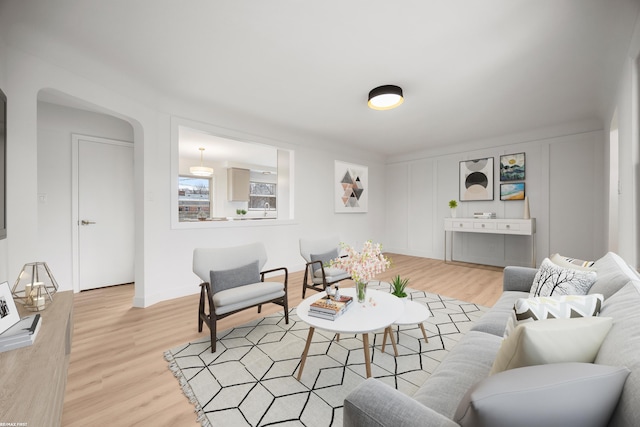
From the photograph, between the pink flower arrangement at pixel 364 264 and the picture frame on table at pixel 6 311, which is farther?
the pink flower arrangement at pixel 364 264

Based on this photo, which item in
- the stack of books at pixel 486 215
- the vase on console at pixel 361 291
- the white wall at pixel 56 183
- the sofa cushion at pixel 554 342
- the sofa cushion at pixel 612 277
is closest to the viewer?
the sofa cushion at pixel 554 342

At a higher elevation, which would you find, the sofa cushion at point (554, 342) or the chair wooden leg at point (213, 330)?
the sofa cushion at point (554, 342)

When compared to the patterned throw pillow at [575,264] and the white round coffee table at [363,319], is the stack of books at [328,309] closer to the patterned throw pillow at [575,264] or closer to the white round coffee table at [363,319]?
the white round coffee table at [363,319]

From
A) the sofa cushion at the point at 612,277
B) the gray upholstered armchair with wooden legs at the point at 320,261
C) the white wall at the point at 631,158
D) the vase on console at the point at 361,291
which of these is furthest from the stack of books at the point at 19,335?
the white wall at the point at 631,158

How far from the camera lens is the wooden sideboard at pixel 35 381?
845 mm

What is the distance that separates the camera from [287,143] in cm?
468

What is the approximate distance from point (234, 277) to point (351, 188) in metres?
3.90

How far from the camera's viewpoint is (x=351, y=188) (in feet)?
19.5

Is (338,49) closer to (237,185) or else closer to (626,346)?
(626,346)

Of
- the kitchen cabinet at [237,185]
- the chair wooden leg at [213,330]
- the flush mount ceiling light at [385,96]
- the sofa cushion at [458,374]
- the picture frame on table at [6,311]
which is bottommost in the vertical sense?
the chair wooden leg at [213,330]

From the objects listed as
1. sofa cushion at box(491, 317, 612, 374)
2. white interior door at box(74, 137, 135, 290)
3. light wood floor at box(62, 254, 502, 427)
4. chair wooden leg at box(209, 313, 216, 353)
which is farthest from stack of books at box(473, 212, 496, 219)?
white interior door at box(74, 137, 135, 290)

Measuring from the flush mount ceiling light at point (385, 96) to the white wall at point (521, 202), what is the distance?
324cm

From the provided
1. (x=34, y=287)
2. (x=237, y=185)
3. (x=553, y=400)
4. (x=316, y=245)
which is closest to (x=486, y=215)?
(x=316, y=245)

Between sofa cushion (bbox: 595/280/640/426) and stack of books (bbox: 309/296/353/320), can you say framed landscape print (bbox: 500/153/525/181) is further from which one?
stack of books (bbox: 309/296/353/320)
